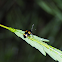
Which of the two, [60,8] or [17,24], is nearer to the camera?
[60,8]

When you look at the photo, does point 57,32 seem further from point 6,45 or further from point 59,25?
point 6,45

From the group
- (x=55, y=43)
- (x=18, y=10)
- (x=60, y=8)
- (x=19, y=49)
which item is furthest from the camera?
(x=19, y=49)

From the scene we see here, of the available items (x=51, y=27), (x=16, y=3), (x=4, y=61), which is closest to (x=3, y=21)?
(x=16, y=3)

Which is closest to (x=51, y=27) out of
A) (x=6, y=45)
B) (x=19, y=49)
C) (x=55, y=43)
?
(x=55, y=43)

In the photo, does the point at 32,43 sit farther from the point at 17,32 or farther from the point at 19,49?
the point at 19,49

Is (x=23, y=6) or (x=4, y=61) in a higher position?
(x=23, y=6)

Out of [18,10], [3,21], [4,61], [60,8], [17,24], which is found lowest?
[4,61]

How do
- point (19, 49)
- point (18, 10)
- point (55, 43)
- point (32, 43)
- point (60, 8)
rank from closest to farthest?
point (32, 43)
point (60, 8)
point (55, 43)
point (18, 10)
point (19, 49)
